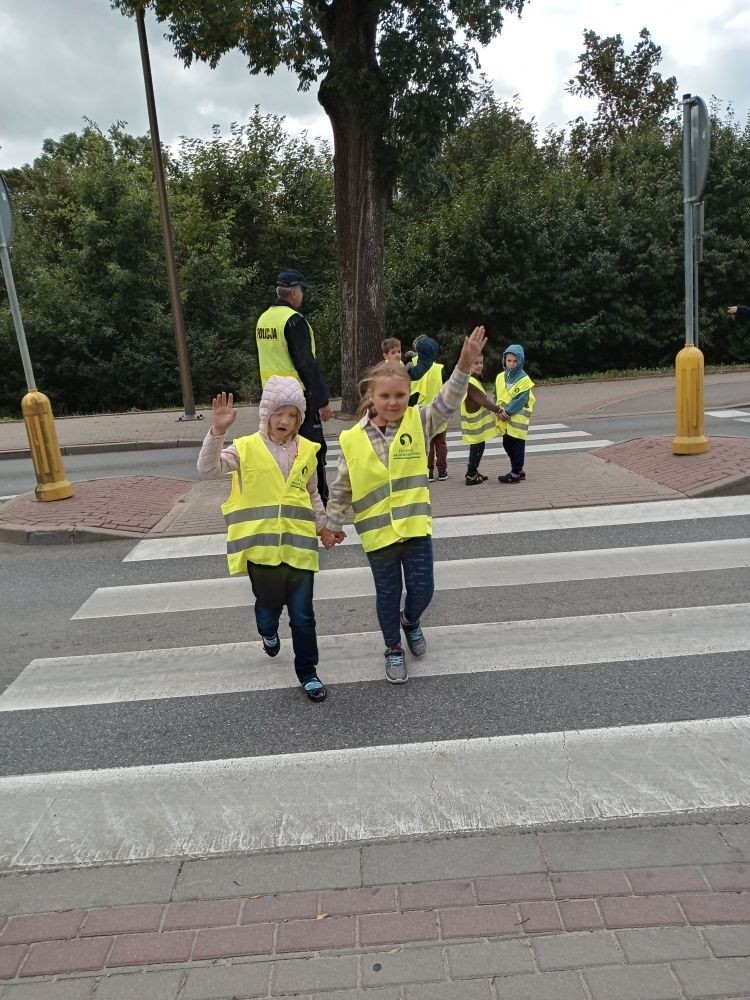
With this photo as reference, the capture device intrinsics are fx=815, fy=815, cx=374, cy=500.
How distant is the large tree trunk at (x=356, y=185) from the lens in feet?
45.1

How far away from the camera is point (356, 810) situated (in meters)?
3.12

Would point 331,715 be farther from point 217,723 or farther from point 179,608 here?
point 179,608

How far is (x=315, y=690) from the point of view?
161 inches

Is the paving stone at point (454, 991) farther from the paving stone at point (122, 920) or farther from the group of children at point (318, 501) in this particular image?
the group of children at point (318, 501)

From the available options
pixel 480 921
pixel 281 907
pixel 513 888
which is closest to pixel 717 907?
pixel 513 888

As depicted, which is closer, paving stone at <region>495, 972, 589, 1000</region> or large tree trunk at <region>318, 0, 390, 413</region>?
paving stone at <region>495, 972, 589, 1000</region>

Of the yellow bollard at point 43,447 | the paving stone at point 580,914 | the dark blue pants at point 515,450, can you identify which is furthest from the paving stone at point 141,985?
the yellow bollard at point 43,447

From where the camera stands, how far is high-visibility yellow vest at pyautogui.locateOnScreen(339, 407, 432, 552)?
4141 millimetres

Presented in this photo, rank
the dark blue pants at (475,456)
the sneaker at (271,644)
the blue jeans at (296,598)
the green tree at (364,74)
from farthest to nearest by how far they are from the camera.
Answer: the green tree at (364,74) < the dark blue pants at (475,456) < the sneaker at (271,644) < the blue jeans at (296,598)

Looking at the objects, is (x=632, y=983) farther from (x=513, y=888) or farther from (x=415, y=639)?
(x=415, y=639)

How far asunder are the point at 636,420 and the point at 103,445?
9.15 metres

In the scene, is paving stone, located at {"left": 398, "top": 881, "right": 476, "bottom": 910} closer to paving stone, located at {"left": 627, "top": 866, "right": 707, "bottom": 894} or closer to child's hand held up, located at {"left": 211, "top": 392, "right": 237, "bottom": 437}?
paving stone, located at {"left": 627, "top": 866, "right": 707, "bottom": 894}

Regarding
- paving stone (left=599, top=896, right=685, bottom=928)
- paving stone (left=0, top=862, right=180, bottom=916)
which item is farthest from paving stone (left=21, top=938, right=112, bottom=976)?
paving stone (left=599, top=896, right=685, bottom=928)

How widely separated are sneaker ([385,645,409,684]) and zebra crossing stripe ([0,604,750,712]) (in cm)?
11
